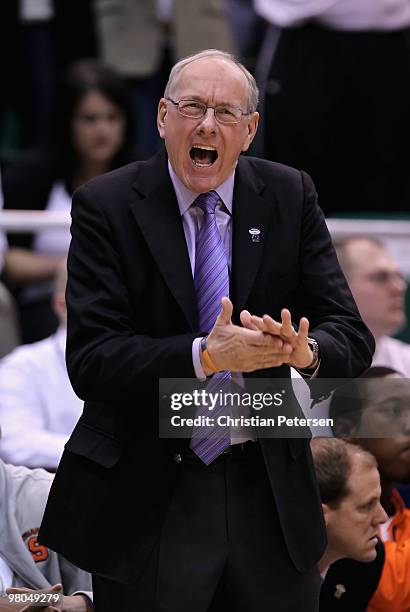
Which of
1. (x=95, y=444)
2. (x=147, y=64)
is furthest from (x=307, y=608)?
(x=147, y=64)

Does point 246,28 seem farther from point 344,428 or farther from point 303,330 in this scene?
point 303,330

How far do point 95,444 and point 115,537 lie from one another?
0.20 m

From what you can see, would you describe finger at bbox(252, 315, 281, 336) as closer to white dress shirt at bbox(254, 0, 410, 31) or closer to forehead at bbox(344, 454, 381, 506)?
forehead at bbox(344, 454, 381, 506)

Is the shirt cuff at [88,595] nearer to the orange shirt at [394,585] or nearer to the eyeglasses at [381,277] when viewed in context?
the orange shirt at [394,585]

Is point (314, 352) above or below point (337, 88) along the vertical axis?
above

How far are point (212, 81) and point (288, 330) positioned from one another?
55 cm

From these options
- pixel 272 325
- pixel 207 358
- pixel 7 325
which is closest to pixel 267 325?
pixel 272 325

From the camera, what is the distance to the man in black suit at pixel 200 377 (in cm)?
250

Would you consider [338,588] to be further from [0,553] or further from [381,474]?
[0,553]

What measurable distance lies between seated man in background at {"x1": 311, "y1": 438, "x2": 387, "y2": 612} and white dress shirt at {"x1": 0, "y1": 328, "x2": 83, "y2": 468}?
3.49 ft

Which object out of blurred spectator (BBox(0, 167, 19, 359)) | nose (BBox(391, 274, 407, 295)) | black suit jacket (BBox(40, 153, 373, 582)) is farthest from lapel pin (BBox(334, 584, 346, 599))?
blurred spectator (BBox(0, 167, 19, 359))

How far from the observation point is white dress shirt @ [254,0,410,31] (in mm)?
5133

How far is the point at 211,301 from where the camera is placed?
255cm

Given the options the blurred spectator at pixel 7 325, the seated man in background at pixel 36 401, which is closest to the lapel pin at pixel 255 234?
the seated man in background at pixel 36 401
